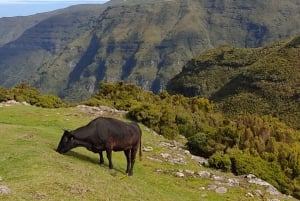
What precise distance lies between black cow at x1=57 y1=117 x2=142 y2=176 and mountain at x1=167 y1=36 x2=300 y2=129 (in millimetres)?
75173

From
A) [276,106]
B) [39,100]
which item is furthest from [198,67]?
[39,100]

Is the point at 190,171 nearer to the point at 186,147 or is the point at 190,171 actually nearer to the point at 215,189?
the point at 215,189

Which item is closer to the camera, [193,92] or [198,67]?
[193,92]

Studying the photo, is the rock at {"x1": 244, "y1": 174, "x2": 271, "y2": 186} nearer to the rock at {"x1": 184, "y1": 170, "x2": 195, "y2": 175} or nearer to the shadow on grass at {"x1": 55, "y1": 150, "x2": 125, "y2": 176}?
the rock at {"x1": 184, "y1": 170, "x2": 195, "y2": 175}

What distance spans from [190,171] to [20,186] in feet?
45.0

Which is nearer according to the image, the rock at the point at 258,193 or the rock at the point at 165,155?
the rock at the point at 258,193

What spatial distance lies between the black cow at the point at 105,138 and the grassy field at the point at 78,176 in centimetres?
64

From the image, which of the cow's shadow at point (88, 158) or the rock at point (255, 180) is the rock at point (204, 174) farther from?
the cow's shadow at point (88, 158)

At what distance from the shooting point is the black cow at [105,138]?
19859 mm

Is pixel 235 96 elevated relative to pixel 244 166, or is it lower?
lower

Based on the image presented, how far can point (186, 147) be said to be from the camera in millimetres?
35281

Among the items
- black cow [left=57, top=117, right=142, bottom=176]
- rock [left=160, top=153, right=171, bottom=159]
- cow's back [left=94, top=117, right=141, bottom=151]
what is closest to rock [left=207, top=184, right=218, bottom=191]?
rock [left=160, top=153, right=171, bottom=159]

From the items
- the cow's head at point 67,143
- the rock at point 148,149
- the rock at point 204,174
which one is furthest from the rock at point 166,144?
the cow's head at point 67,143

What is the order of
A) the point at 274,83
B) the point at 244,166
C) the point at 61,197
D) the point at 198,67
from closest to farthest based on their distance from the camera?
the point at 61,197 < the point at 244,166 < the point at 274,83 < the point at 198,67
